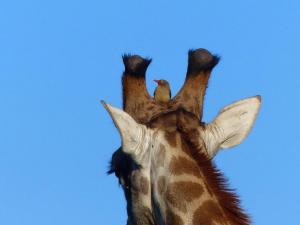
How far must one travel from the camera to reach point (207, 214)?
21.6 ft

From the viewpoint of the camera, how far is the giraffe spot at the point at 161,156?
7.09 metres

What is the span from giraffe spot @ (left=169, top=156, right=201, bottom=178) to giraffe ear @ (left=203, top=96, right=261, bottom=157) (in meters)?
0.55

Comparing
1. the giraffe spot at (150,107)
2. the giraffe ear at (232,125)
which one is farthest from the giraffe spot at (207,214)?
the giraffe spot at (150,107)

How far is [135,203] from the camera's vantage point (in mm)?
7266

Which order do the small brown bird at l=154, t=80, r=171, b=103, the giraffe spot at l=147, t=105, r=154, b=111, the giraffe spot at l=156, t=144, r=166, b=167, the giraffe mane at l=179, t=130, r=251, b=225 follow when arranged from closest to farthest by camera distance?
the giraffe mane at l=179, t=130, r=251, b=225
the giraffe spot at l=156, t=144, r=166, b=167
the giraffe spot at l=147, t=105, r=154, b=111
the small brown bird at l=154, t=80, r=171, b=103

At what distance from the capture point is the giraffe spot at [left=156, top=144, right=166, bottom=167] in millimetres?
7090

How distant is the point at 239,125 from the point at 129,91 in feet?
3.16

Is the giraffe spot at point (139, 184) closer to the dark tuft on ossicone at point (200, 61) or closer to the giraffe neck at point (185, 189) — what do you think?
the giraffe neck at point (185, 189)

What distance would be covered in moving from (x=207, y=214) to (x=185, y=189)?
31 cm

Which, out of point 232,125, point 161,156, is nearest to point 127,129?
point 161,156

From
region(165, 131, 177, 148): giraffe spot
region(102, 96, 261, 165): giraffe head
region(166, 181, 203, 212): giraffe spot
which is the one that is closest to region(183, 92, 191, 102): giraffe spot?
region(102, 96, 261, 165): giraffe head

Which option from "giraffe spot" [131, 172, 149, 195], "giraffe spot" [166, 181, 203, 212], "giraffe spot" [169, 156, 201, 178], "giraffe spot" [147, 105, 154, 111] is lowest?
"giraffe spot" [166, 181, 203, 212]

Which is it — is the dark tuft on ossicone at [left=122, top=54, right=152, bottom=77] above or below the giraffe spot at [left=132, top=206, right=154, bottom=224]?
above

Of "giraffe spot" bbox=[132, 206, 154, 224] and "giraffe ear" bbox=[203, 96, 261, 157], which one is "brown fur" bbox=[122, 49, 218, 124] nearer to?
"giraffe ear" bbox=[203, 96, 261, 157]
